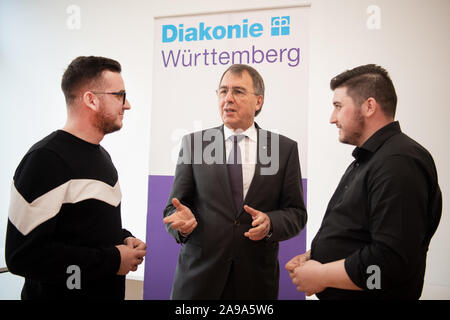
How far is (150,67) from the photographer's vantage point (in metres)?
2.92

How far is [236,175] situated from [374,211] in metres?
0.84

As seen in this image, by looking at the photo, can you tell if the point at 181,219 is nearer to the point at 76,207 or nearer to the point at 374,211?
the point at 76,207

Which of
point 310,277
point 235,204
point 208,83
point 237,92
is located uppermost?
point 208,83

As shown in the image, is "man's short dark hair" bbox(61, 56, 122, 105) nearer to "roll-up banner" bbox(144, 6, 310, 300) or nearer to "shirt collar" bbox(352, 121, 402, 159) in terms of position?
"roll-up banner" bbox(144, 6, 310, 300)

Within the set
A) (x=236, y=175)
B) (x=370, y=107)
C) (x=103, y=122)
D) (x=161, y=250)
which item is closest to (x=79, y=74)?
(x=103, y=122)

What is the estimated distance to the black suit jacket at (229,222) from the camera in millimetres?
1927

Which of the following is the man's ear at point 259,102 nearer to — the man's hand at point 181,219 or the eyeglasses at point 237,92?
the eyeglasses at point 237,92

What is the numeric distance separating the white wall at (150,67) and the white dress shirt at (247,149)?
2.29 feet

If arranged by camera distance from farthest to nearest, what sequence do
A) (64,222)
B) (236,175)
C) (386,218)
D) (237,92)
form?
(237,92)
(236,175)
(64,222)
(386,218)

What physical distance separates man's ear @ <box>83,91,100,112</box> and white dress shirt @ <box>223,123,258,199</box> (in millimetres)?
812

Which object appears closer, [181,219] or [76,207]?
[76,207]

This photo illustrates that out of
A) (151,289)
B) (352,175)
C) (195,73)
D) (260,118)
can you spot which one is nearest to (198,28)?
(195,73)
